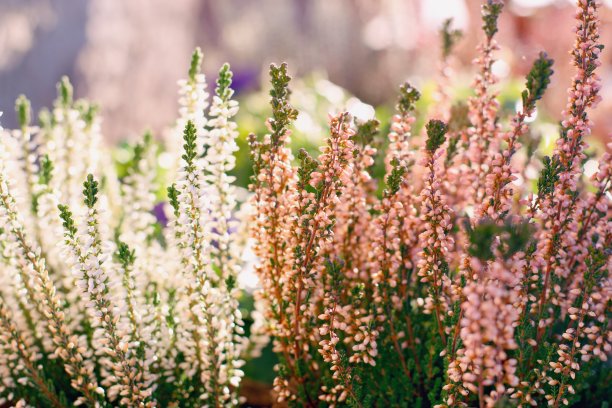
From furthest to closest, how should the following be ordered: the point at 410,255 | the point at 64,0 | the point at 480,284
A: the point at 64,0, the point at 410,255, the point at 480,284

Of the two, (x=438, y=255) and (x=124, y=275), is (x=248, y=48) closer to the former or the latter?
(x=124, y=275)

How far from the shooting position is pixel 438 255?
1.17 m

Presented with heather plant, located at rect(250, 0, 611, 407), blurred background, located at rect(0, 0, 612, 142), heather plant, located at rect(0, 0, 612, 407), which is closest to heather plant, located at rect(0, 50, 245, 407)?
heather plant, located at rect(0, 0, 612, 407)

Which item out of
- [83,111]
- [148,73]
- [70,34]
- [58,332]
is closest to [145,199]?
[83,111]

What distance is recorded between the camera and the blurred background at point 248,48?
11.9ft

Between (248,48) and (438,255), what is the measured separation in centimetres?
554

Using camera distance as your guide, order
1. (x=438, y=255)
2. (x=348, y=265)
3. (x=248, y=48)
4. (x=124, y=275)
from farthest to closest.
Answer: (x=248, y=48)
(x=348, y=265)
(x=124, y=275)
(x=438, y=255)

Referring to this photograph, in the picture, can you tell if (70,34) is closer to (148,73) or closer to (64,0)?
(64,0)

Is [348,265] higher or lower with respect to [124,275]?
higher

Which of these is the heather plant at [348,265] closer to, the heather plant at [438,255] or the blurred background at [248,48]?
the heather plant at [438,255]

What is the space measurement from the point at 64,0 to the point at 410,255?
3.23 m

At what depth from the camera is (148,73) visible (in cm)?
457

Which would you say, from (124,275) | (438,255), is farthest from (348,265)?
(124,275)

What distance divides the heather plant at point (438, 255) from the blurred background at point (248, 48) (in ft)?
1.05
